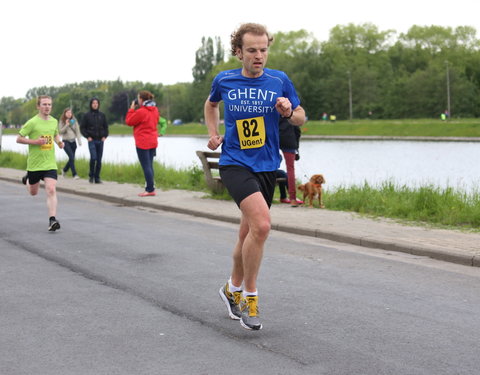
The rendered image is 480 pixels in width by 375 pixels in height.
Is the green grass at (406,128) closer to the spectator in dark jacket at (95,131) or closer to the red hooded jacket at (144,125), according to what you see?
the spectator in dark jacket at (95,131)

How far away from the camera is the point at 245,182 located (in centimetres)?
501

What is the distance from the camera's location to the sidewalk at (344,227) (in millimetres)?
8133

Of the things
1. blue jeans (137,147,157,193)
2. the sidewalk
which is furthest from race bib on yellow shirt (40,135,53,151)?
blue jeans (137,147,157,193)

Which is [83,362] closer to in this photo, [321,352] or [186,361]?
[186,361]

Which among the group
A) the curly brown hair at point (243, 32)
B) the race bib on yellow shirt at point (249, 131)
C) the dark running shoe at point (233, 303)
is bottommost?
the dark running shoe at point (233, 303)

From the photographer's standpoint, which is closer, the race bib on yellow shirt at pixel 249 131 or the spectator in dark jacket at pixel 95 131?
the race bib on yellow shirt at pixel 249 131

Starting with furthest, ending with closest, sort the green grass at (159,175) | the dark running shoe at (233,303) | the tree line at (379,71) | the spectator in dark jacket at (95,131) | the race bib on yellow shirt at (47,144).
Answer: the tree line at (379,71) → the spectator in dark jacket at (95,131) → the green grass at (159,175) → the race bib on yellow shirt at (47,144) → the dark running shoe at (233,303)

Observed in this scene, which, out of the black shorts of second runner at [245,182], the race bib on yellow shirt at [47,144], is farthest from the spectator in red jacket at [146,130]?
the black shorts of second runner at [245,182]

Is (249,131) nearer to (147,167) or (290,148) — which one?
(290,148)

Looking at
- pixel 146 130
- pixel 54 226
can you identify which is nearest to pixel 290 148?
pixel 146 130

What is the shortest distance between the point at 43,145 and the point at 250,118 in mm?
5819

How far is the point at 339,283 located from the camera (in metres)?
6.62

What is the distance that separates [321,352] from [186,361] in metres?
0.80

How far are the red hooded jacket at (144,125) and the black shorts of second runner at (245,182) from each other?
9.93 metres
